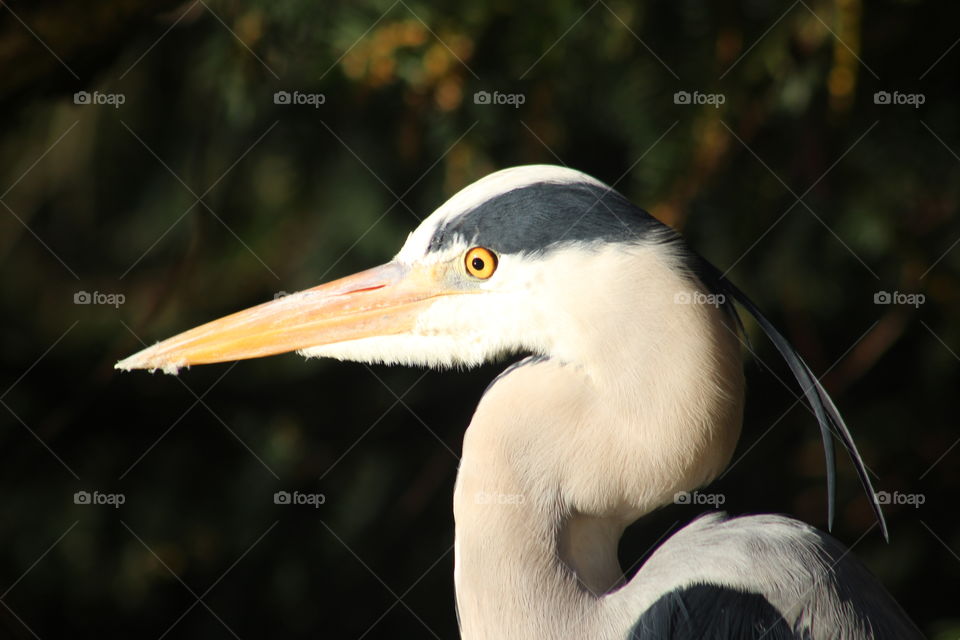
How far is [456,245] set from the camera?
1222mm

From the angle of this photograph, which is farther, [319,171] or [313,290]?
[319,171]

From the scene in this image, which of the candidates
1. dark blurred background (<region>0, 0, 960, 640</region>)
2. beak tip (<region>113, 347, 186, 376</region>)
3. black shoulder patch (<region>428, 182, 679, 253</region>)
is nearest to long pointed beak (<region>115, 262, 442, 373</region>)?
beak tip (<region>113, 347, 186, 376</region>)

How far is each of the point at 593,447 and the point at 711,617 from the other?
0.23 m

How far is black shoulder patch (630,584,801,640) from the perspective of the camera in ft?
3.58

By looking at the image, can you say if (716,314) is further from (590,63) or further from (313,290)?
(590,63)

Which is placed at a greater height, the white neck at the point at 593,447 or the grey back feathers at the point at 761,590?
the white neck at the point at 593,447

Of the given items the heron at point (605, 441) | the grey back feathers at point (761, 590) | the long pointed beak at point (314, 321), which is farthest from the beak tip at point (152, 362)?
the grey back feathers at point (761, 590)

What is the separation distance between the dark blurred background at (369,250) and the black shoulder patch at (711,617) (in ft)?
2.98

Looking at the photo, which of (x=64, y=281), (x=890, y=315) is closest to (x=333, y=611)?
(x=64, y=281)

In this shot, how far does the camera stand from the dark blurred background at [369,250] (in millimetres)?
1873

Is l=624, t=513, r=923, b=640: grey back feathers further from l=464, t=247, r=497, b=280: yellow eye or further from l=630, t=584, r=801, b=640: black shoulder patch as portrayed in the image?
l=464, t=247, r=497, b=280: yellow eye

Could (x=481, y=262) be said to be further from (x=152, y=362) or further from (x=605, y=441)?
(x=152, y=362)

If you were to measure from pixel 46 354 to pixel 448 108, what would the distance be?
50.7 inches

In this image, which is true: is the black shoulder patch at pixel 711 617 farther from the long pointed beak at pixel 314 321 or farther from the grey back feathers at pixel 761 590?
the long pointed beak at pixel 314 321
